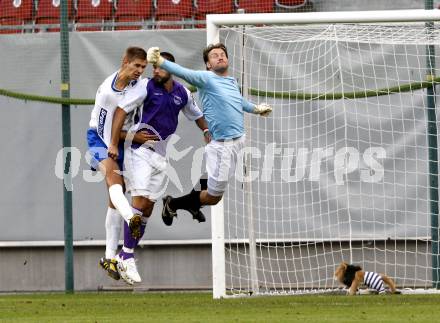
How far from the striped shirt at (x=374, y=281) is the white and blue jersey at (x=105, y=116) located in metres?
3.54

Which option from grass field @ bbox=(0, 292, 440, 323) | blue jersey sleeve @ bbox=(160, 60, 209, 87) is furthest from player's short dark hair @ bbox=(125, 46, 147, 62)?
grass field @ bbox=(0, 292, 440, 323)

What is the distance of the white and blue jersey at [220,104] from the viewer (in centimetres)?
1079

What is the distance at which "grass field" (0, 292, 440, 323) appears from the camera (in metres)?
8.88

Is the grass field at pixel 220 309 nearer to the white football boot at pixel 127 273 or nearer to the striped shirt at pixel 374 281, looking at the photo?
the white football boot at pixel 127 273

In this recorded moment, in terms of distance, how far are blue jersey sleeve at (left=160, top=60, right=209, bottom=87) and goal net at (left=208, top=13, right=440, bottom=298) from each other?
303 cm

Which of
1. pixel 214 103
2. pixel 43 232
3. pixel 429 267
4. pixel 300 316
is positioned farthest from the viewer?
pixel 43 232

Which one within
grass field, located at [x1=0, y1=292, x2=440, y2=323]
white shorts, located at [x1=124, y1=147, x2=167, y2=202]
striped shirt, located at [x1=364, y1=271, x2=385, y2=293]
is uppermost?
white shorts, located at [x1=124, y1=147, x2=167, y2=202]

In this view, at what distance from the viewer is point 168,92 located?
1124cm

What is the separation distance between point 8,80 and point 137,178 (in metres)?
4.43

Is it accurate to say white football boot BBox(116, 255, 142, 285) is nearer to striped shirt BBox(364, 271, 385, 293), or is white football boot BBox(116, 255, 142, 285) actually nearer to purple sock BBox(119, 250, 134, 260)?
purple sock BBox(119, 250, 134, 260)

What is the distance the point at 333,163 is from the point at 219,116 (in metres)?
3.78

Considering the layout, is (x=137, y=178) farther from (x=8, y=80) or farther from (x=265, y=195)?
(x=8, y=80)

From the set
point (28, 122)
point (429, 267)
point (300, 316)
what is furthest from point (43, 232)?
point (300, 316)

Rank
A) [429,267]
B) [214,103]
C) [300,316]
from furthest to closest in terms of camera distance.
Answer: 1. [429,267]
2. [214,103]
3. [300,316]
